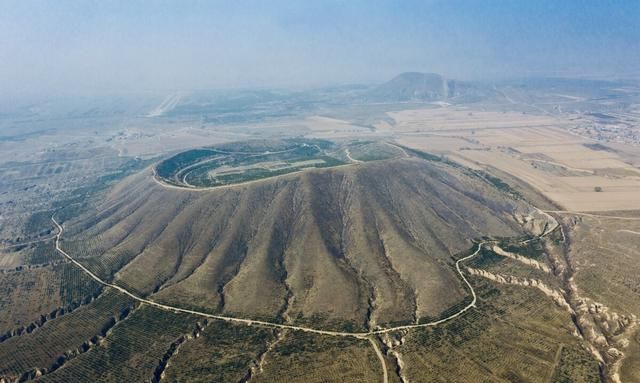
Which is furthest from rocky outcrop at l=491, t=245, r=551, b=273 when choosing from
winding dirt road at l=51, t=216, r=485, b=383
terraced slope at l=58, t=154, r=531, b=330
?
winding dirt road at l=51, t=216, r=485, b=383

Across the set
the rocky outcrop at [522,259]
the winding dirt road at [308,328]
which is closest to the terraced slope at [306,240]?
the winding dirt road at [308,328]

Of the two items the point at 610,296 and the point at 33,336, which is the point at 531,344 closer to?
the point at 610,296

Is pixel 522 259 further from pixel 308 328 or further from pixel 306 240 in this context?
pixel 308 328

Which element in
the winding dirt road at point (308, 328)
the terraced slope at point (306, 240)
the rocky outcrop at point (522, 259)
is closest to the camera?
the winding dirt road at point (308, 328)

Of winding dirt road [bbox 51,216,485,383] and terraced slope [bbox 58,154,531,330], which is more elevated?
terraced slope [bbox 58,154,531,330]

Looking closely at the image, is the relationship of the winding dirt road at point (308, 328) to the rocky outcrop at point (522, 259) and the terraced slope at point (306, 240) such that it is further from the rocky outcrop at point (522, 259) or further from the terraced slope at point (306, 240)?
the rocky outcrop at point (522, 259)

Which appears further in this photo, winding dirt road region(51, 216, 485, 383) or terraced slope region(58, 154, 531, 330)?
terraced slope region(58, 154, 531, 330)

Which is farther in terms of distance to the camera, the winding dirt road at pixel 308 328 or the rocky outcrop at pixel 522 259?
the rocky outcrop at pixel 522 259

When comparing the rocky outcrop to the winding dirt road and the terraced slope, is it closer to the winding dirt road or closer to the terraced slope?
the terraced slope

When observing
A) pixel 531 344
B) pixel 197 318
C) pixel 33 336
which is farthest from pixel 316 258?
pixel 33 336
